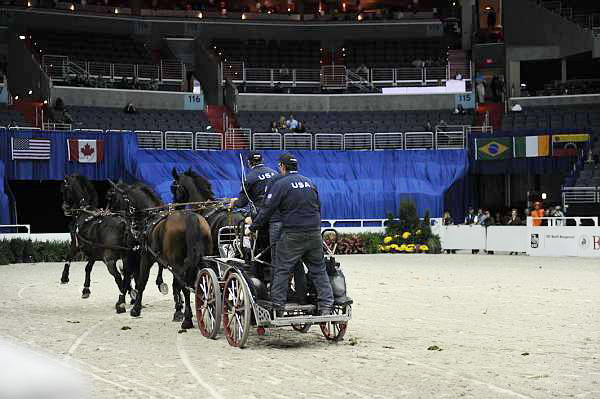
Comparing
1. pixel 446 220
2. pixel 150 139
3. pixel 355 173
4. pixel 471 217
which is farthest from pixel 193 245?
pixel 355 173

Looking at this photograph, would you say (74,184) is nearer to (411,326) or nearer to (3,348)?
(411,326)

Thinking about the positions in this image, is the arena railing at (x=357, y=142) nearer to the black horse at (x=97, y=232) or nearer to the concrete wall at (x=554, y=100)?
the concrete wall at (x=554, y=100)

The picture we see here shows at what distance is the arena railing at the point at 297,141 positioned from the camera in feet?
121

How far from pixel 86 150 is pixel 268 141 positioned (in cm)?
779

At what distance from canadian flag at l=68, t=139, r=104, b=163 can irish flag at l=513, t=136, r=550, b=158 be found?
15.5 meters

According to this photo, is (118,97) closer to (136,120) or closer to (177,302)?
(136,120)

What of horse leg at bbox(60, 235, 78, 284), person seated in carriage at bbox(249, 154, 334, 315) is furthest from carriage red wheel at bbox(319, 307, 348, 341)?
horse leg at bbox(60, 235, 78, 284)

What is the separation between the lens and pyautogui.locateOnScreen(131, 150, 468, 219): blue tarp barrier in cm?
3397

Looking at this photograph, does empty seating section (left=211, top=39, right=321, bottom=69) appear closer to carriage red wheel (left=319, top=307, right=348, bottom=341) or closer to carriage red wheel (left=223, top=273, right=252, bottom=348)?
carriage red wheel (left=319, top=307, right=348, bottom=341)

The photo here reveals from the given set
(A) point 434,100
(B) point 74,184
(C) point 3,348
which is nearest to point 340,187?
(A) point 434,100

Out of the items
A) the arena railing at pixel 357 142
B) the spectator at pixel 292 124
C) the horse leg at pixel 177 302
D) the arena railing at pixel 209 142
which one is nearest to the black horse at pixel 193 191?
the horse leg at pixel 177 302

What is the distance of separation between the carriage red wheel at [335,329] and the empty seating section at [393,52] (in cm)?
3641

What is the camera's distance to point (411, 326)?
38.2ft

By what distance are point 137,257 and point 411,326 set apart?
4684 millimetres
